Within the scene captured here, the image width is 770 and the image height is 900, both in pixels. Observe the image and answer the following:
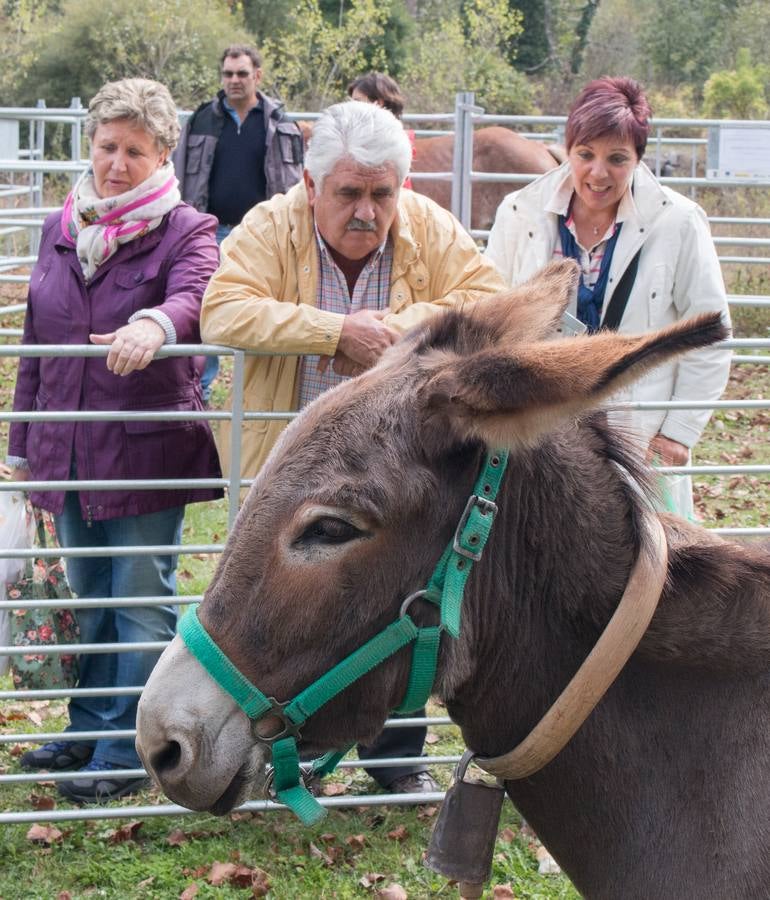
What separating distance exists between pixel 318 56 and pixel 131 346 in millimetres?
25855

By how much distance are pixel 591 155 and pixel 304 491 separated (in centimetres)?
248

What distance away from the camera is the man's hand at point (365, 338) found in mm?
3469

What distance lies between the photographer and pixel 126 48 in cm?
2684

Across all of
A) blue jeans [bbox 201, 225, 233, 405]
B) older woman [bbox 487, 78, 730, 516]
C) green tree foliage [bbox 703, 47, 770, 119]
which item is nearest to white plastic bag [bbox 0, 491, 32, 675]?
older woman [bbox 487, 78, 730, 516]

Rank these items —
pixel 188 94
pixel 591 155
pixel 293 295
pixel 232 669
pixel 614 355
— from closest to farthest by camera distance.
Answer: pixel 614 355 → pixel 232 669 → pixel 293 295 → pixel 591 155 → pixel 188 94

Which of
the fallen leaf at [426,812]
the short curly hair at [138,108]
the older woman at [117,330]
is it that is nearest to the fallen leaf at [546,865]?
the fallen leaf at [426,812]

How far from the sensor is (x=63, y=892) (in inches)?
156

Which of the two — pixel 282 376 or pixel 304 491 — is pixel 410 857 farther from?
pixel 304 491

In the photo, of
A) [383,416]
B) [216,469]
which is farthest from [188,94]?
[383,416]

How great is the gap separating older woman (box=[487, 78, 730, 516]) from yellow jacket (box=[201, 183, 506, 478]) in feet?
1.30

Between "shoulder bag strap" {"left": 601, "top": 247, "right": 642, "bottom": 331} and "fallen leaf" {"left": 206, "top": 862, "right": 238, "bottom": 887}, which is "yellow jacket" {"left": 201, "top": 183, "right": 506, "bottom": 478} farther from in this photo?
"fallen leaf" {"left": 206, "top": 862, "right": 238, "bottom": 887}

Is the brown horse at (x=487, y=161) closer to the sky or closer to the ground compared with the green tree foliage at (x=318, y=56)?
closer to the ground

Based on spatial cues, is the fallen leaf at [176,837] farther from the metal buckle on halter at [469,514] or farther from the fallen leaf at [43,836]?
the metal buckle on halter at [469,514]

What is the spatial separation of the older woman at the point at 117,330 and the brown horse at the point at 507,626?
1887 mm
